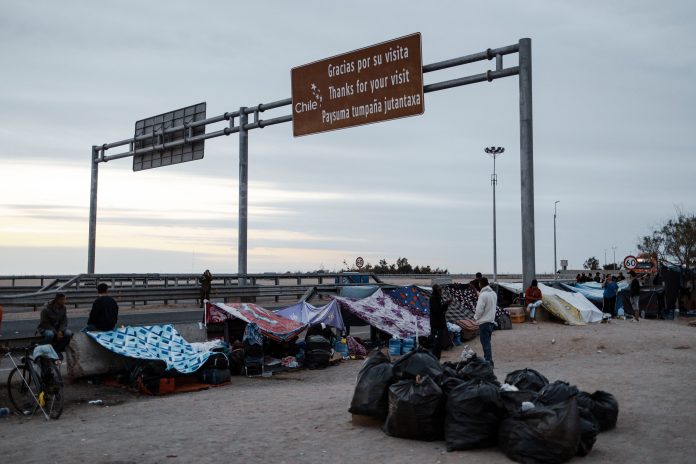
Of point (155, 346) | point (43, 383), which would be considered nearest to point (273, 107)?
point (155, 346)

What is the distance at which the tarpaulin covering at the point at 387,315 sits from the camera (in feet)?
56.0

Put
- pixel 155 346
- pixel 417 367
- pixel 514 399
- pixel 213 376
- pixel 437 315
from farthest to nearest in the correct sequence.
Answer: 1. pixel 437 315
2. pixel 155 346
3. pixel 213 376
4. pixel 417 367
5. pixel 514 399

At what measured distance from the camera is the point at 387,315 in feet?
58.2

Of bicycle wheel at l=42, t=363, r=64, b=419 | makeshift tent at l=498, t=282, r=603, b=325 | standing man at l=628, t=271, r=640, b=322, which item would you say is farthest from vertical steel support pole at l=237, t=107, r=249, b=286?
bicycle wheel at l=42, t=363, r=64, b=419

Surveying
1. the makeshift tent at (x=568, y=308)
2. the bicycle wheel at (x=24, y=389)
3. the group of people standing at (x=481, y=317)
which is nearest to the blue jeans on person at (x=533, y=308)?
the makeshift tent at (x=568, y=308)

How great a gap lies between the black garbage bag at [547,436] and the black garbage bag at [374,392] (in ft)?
5.99

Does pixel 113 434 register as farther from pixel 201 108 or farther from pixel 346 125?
pixel 201 108

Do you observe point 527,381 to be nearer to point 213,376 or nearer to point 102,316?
point 213,376

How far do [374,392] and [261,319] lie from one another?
22.3 feet

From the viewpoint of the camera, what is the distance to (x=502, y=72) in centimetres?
1964

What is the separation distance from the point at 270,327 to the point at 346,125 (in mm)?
8767

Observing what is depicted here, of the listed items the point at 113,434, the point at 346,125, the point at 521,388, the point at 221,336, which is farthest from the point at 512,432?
the point at 346,125

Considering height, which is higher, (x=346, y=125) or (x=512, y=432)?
(x=346, y=125)

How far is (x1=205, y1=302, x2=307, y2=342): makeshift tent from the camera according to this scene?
1480 cm
